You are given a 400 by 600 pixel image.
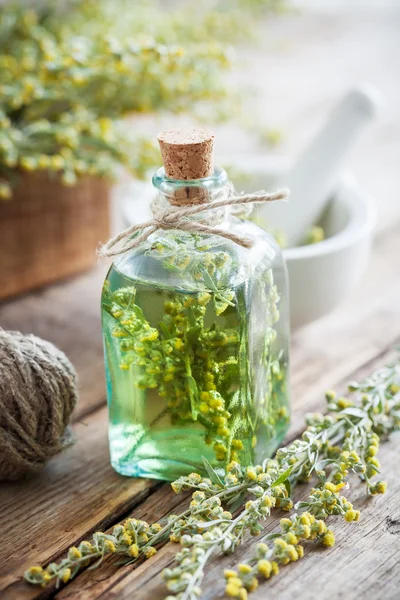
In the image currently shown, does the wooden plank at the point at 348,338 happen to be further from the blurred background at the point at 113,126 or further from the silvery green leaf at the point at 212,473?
the silvery green leaf at the point at 212,473

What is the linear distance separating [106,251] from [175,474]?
236 mm

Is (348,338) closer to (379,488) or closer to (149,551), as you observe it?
(379,488)

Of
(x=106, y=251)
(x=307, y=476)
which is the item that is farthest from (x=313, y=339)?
(x=106, y=251)

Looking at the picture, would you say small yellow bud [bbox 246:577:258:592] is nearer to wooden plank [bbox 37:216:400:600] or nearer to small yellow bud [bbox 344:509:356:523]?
small yellow bud [bbox 344:509:356:523]

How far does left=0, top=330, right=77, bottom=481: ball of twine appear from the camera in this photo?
742 millimetres

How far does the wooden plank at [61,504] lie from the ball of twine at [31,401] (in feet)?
0.10

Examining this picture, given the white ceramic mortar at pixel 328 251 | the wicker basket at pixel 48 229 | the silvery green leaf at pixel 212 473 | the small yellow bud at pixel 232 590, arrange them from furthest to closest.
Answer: the wicker basket at pixel 48 229 < the white ceramic mortar at pixel 328 251 < the silvery green leaf at pixel 212 473 < the small yellow bud at pixel 232 590

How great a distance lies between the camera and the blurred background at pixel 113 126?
3.24 ft

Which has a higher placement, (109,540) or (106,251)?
(106,251)

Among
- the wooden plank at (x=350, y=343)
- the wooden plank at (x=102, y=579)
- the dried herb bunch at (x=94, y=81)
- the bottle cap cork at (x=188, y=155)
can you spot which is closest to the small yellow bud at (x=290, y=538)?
the wooden plank at (x=102, y=579)

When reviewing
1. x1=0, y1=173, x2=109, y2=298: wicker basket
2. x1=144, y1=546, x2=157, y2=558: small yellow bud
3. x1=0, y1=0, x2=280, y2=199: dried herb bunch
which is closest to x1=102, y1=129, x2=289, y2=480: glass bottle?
x1=144, y1=546, x2=157, y2=558: small yellow bud

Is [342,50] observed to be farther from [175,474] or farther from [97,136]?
[175,474]

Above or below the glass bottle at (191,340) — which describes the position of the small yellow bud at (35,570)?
below

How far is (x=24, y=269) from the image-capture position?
3.83 feet
